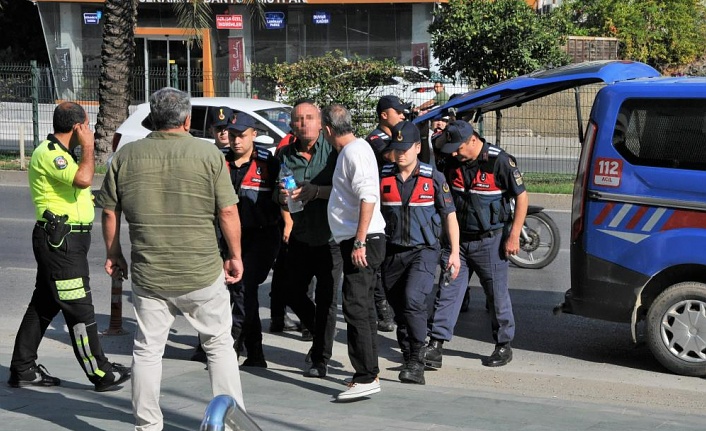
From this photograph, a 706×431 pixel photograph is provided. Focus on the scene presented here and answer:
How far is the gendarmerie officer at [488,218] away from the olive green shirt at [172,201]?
271 centimetres

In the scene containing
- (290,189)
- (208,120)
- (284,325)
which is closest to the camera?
(290,189)

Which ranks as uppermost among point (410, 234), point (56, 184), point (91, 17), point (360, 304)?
point (91, 17)

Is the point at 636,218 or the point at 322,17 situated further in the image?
the point at 322,17

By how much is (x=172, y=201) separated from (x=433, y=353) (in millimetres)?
2861

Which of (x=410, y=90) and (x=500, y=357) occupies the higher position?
(x=410, y=90)

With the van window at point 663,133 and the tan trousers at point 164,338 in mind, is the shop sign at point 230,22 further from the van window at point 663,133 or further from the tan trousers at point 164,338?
the tan trousers at point 164,338

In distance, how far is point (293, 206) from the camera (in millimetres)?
6848

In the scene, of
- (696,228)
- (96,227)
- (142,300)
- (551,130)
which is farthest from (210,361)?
(551,130)

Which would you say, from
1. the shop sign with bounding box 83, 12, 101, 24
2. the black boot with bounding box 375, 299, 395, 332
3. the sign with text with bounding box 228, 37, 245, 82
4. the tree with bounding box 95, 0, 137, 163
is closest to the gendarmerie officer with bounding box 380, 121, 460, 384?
the black boot with bounding box 375, 299, 395, 332

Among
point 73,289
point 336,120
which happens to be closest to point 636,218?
point 336,120

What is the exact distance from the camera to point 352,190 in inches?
248

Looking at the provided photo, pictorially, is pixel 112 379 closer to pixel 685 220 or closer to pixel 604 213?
pixel 604 213

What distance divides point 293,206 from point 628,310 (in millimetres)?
2446

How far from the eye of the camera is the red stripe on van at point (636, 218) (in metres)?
7.23
